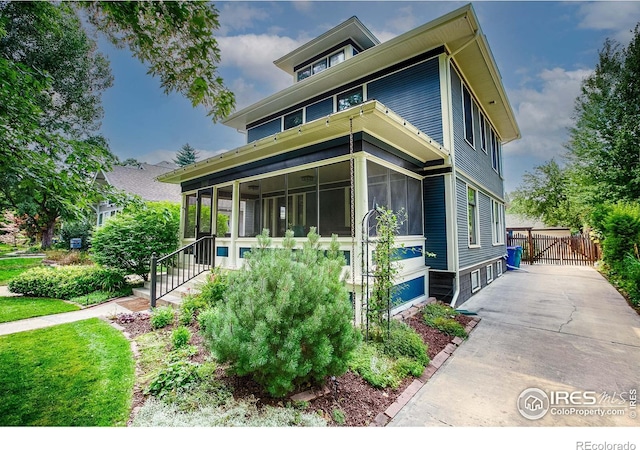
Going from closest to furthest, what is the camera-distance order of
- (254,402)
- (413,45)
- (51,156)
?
(254,402) < (51,156) < (413,45)

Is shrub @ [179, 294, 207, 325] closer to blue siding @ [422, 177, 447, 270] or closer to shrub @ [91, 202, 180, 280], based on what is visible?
shrub @ [91, 202, 180, 280]

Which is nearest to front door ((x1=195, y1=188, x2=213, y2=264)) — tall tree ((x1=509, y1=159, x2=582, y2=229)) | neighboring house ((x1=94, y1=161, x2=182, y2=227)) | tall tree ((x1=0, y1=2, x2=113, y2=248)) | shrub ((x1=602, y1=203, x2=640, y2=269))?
tall tree ((x1=0, y1=2, x2=113, y2=248))

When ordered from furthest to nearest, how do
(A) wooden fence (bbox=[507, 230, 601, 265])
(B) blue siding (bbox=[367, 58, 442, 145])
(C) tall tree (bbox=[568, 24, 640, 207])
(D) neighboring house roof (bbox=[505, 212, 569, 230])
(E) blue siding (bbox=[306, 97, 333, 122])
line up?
(D) neighboring house roof (bbox=[505, 212, 569, 230]) → (A) wooden fence (bbox=[507, 230, 601, 265]) → (C) tall tree (bbox=[568, 24, 640, 207]) → (E) blue siding (bbox=[306, 97, 333, 122]) → (B) blue siding (bbox=[367, 58, 442, 145])

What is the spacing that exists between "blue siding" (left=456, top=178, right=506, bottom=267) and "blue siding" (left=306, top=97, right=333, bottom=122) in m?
4.15

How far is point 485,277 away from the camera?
8.43m

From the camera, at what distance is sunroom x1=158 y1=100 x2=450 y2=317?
445 centimetres

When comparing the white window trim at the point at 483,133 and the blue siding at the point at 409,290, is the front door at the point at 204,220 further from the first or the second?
the white window trim at the point at 483,133

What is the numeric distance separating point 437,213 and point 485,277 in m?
3.89

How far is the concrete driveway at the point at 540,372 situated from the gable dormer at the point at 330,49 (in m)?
7.89

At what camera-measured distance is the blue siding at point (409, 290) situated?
4.75m

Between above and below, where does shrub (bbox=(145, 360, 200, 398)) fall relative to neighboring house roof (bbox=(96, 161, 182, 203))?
below

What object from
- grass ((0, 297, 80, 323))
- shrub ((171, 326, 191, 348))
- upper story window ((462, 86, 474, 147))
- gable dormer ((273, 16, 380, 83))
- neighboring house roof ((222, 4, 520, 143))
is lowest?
grass ((0, 297, 80, 323))
